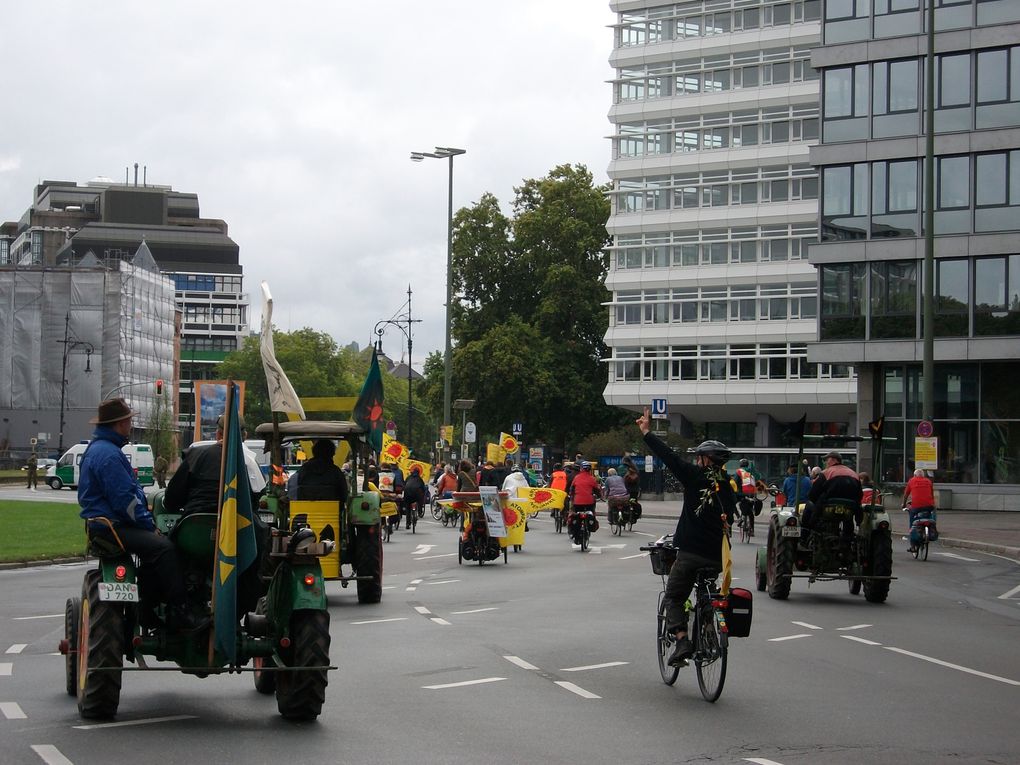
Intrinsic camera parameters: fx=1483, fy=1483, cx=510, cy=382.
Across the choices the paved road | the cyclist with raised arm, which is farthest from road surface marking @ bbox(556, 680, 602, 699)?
the cyclist with raised arm

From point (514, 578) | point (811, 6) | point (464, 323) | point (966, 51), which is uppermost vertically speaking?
point (811, 6)

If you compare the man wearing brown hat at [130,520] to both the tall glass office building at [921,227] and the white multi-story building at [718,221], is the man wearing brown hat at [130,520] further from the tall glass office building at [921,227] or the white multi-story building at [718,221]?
the white multi-story building at [718,221]

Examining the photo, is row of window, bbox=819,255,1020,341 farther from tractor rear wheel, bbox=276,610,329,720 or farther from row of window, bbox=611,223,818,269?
tractor rear wheel, bbox=276,610,329,720

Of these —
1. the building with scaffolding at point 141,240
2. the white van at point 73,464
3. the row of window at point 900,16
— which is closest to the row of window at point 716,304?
the row of window at point 900,16

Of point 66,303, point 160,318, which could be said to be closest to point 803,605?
point 66,303

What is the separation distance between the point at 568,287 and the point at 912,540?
55.3m

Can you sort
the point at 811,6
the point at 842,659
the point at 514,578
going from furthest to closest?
the point at 811,6, the point at 514,578, the point at 842,659

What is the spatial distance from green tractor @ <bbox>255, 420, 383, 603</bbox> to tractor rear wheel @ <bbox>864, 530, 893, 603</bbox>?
6269 mm

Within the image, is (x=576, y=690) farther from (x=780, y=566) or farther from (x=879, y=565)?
(x=879, y=565)

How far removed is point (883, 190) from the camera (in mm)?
47312

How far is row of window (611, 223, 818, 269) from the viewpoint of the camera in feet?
237

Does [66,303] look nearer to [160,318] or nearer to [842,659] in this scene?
[160,318]

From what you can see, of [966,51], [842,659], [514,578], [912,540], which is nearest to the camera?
[842,659]

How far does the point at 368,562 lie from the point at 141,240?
167018 mm
